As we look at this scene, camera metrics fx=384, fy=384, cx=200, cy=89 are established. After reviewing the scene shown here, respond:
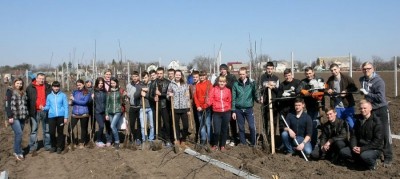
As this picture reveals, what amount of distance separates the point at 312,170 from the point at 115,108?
157 inches

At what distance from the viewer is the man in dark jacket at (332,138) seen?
6105 millimetres

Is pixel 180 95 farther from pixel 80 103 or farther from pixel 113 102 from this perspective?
pixel 80 103

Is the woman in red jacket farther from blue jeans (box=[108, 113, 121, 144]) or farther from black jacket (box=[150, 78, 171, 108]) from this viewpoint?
blue jeans (box=[108, 113, 121, 144])

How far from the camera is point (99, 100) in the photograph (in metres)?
7.71

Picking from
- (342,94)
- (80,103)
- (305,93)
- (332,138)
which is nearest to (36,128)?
(80,103)

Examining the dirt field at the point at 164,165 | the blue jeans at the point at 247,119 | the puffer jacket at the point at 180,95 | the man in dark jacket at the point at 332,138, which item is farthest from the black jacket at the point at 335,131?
the puffer jacket at the point at 180,95

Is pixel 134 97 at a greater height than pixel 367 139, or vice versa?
pixel 134 97

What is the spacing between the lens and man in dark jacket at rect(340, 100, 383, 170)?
220 inches

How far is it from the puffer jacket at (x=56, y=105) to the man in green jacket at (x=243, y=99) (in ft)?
10.9

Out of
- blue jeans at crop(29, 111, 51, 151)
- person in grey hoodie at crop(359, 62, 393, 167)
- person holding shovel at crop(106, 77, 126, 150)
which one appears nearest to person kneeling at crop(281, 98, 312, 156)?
person in grey hoodie at crop(359, 62, 393, 167)

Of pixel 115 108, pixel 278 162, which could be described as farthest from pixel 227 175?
pixel 115 108

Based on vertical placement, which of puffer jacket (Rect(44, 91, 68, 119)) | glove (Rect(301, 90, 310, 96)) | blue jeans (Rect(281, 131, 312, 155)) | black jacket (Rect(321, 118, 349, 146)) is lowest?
blue jeans (Rect(281, 131, 312, 155))

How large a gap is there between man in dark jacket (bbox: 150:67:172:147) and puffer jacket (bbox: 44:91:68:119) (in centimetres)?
173

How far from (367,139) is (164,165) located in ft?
10.5
